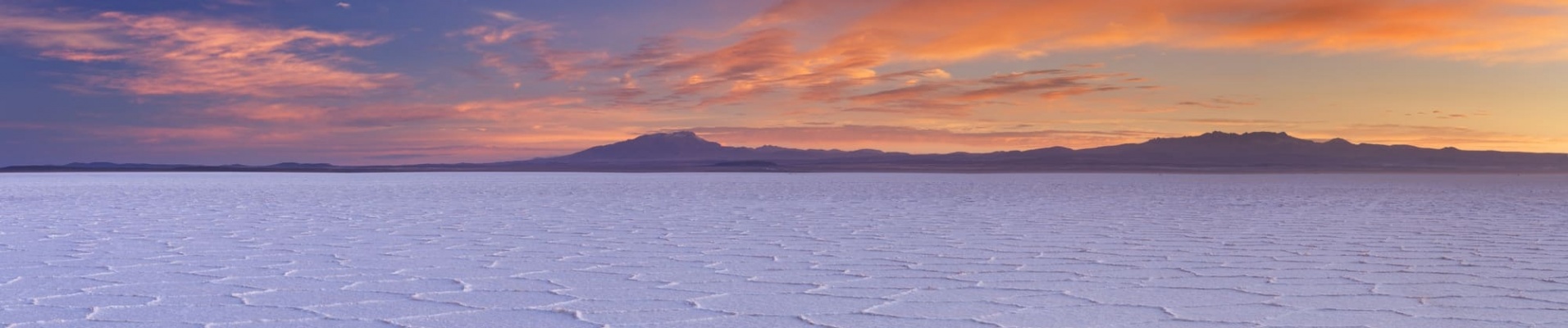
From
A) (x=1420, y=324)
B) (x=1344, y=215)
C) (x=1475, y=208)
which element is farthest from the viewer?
(x=1475, y=208)

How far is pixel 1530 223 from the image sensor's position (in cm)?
723

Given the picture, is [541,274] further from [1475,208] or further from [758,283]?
[1475,208]

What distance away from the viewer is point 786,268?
4.52m

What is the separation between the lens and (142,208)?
31.1 feet

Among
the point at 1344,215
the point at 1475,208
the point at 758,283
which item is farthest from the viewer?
the point at 1475,208

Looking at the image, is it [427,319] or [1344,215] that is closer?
[427,319]

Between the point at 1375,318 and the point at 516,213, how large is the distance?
6.38m

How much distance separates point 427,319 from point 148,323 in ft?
2.13

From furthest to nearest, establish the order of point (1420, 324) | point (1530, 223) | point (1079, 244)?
point (1530, 223) → point (1079, 244) → point (1420, 324)

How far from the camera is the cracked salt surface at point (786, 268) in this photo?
3.29 m


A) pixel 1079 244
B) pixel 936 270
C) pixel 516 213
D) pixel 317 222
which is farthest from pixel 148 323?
pixel 516 213

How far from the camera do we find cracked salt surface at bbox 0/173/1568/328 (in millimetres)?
3287

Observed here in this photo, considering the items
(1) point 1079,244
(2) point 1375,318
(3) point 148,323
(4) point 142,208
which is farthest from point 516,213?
(2) point 1375,318

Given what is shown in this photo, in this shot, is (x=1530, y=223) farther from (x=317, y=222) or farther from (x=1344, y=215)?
(x=317, y=222)
